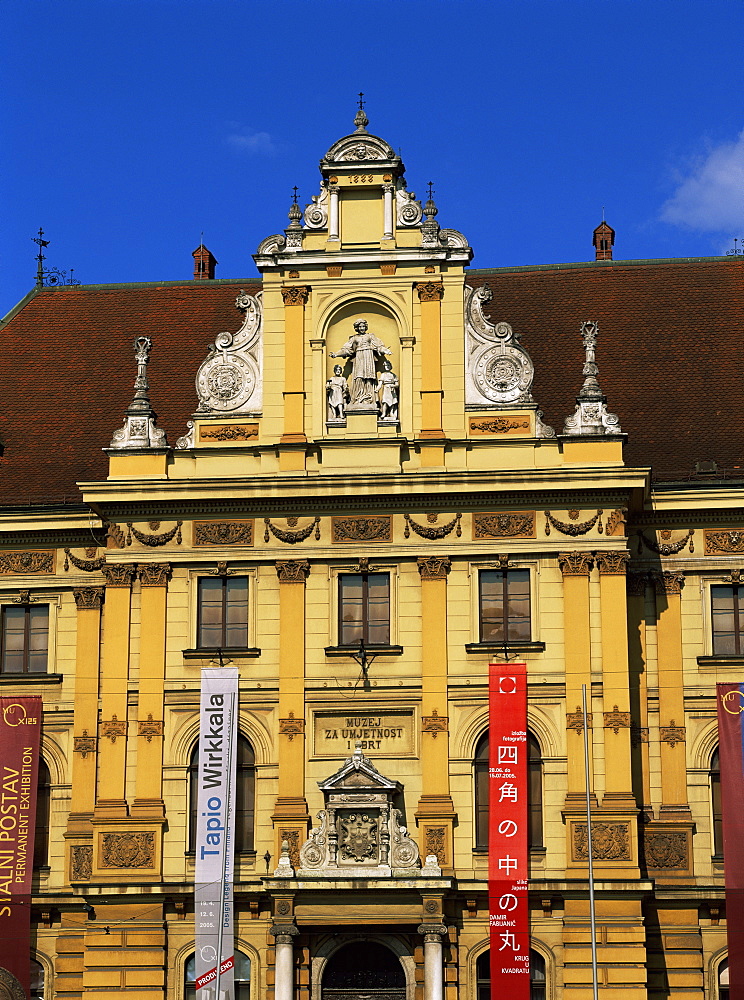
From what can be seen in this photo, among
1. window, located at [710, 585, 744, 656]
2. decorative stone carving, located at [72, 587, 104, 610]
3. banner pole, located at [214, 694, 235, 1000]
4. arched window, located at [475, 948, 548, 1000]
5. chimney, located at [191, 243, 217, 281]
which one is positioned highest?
chimney, located at [191, 243, 217, 281]

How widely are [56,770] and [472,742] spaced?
860cm

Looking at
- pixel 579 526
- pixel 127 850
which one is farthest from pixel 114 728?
pixel 579 526

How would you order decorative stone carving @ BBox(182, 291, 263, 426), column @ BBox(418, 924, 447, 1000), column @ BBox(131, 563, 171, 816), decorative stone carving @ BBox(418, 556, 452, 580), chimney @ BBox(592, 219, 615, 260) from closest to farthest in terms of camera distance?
column @ BBox(418, 924, 447, 1000) → column @ BBox(131, 563, 171, 816) → decorative stone carving @ BBox(418, 556, 452, 580) → decorative stone carving @ BBox(182, 291, 263, 426) → chimney @ BBox(592, 219, 615, 260)

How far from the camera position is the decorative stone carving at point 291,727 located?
1417 inches

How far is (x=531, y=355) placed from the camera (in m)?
41.8

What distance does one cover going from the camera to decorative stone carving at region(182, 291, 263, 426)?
3778cm

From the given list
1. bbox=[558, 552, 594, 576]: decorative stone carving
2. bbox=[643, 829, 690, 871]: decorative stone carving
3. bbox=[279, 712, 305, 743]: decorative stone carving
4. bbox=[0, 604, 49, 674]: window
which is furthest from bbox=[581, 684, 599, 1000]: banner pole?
bbox=[0, 604, 49, 674]: window

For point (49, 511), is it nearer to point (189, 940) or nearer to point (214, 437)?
point (214, 437)

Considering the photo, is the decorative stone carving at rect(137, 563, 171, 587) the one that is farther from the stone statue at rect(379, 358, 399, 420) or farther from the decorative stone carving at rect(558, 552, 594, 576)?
the decorative stone carving at rect(558, 552, 594, 576)

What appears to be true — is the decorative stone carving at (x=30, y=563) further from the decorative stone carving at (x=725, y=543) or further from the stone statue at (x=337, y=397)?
the decorative stone carving at (x=725, y=543)

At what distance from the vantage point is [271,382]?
37.7 metres

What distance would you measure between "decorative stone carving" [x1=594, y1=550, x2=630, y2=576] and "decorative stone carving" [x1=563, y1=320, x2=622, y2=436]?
7.84 feet

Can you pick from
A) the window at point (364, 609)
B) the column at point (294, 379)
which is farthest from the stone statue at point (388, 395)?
the window at point (364, 609)

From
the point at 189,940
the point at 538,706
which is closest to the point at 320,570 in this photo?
the point at 538,706
